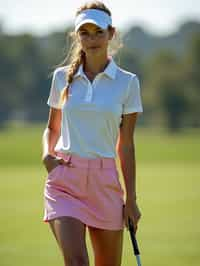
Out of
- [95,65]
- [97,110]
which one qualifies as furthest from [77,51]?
[97,110]

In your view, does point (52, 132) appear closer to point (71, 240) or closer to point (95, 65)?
point (95, 65)

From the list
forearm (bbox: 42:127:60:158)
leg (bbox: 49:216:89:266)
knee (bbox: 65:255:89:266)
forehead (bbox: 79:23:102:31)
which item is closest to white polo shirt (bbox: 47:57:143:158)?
forearm (bbox: 42:127:60:158)

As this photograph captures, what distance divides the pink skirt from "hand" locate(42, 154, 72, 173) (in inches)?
0.9

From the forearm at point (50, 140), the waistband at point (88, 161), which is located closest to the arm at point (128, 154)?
the waistband at point (88, 161)

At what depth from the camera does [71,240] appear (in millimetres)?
6430

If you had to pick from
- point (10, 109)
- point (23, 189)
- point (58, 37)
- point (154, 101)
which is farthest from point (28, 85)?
point (23, 189)

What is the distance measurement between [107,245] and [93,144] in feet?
2.14

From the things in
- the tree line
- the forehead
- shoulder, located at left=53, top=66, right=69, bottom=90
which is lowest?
the tree line

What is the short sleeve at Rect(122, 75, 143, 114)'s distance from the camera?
6.71 m

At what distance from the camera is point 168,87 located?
105375 mm

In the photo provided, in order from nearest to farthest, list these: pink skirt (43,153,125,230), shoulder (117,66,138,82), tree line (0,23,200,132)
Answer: pink skirt (43,153,125,230), shoulder (117,66,138,82), tree line (0,23,200,132)

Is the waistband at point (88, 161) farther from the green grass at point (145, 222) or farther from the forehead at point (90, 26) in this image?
the green grass at point (145, 222)

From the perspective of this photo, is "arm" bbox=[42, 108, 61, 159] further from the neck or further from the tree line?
the tree line

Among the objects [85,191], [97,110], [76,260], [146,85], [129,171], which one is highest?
[97,110]
